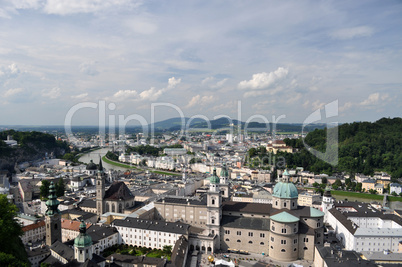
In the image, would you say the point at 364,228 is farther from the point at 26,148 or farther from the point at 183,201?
the point at 26,148

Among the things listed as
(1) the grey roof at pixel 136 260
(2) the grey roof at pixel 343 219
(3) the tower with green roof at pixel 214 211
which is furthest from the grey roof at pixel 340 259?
(1) the grey roof at pixel 136 260

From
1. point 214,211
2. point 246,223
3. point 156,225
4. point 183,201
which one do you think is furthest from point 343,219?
point 156,225

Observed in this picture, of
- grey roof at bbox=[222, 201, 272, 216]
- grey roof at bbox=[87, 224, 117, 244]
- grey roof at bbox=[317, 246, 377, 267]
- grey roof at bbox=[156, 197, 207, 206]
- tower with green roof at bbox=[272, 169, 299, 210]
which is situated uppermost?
tower with green roof at bbox=[272, 169, 299, 210]

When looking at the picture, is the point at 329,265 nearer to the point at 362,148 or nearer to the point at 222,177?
the point at 222,177

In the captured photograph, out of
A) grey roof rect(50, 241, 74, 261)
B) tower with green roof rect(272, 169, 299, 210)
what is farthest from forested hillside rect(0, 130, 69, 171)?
tower with green roof rect(272, 169, 299, 210)

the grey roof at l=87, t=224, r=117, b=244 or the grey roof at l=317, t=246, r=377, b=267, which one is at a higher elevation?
the grey roof at l=317, t=246, r=377, b=267

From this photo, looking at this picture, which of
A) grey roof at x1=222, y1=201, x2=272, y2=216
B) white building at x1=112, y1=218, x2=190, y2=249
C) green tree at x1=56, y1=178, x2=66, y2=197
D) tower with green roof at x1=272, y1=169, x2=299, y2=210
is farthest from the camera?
green tree at x1=56, y1=178, x2=66, y2=197

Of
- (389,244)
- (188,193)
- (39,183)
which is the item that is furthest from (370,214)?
(39,183)

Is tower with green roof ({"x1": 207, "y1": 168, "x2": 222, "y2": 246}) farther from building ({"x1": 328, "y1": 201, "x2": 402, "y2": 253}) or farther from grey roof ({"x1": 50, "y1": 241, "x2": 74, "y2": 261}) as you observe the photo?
building ({"x1": 328, "y1": 201, "x2": 402, "y2": 253})
